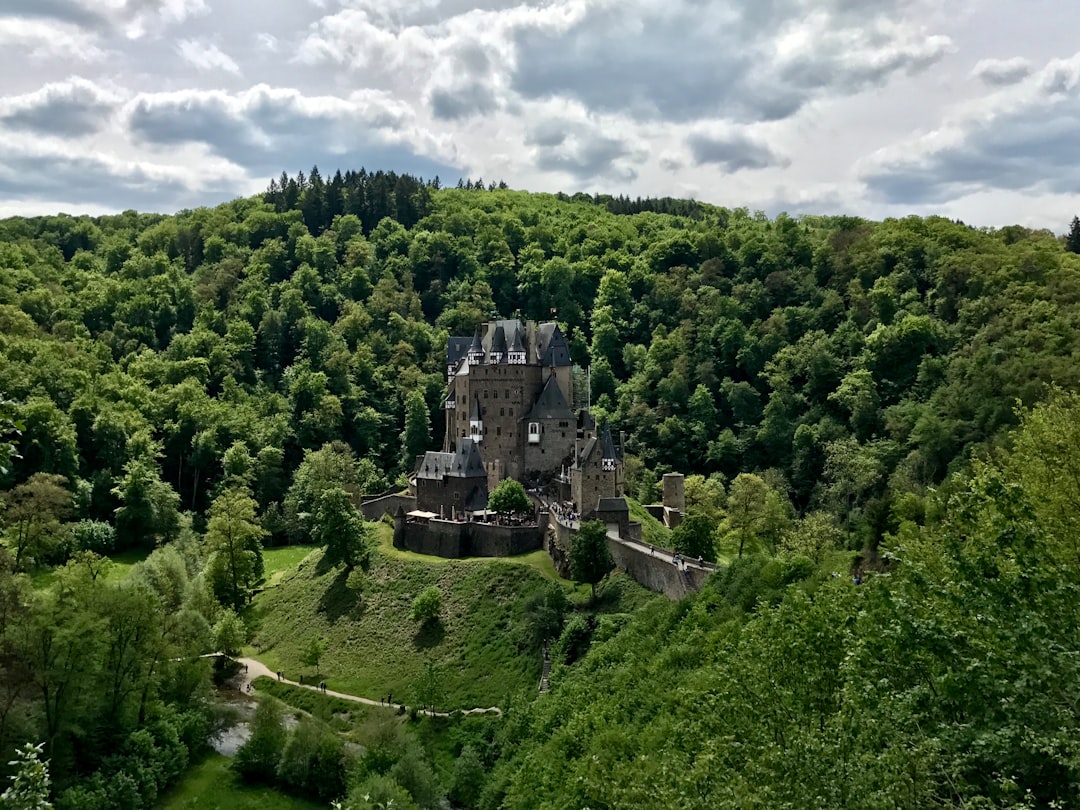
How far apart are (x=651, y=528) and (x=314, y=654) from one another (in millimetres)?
23252

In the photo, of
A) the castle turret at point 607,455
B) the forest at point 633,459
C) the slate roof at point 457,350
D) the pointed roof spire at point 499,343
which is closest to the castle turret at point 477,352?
the pointed roof spire at point 499,343

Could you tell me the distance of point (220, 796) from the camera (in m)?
40.2

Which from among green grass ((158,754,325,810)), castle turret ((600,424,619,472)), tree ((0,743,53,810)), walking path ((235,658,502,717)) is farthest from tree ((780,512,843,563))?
tree ((0,743,53,810))

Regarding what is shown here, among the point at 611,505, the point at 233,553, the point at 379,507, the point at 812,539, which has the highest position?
the point at 611,505

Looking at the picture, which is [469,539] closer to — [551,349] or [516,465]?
[516,465]

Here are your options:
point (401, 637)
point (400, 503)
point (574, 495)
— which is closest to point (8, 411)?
point (401, 637)

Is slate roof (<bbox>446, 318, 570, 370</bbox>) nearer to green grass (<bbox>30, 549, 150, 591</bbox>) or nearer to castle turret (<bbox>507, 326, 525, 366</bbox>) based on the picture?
castle turret (<bbox>507, 326, 525, 366</bbox>)

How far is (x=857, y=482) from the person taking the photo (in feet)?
231

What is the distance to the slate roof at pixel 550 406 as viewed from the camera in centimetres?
6359

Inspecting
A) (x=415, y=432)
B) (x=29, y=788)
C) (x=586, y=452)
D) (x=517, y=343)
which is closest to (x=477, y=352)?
(x=517, y=343)

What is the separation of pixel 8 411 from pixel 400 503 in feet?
197

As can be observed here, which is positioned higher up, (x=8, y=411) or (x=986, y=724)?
(x=8, y=411)

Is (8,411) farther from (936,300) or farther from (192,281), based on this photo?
(192,281)

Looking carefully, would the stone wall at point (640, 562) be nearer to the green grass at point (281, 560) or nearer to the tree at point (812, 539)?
the tree at point (812, 539)
